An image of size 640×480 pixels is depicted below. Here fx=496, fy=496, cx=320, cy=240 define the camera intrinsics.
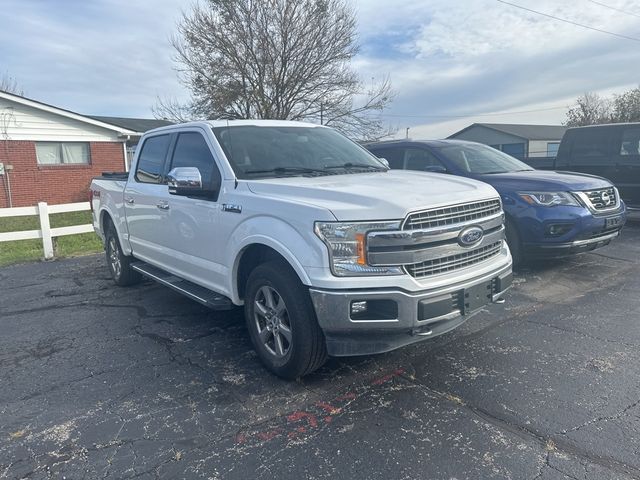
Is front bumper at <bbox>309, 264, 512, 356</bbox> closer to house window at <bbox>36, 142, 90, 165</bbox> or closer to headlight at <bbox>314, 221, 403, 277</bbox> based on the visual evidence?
headlight at <bbox>314, 221, 403, 277</bbox>

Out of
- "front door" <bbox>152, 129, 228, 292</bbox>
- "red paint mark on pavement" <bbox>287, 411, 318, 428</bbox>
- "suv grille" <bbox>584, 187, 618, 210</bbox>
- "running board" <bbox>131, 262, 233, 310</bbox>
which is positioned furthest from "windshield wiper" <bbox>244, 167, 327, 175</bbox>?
"suv grille" <bbox>584, 187, 618, 210</bbox>

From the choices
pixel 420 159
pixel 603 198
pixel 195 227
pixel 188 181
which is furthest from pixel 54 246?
pixel 603 198

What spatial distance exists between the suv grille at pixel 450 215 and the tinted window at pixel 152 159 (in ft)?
10.5

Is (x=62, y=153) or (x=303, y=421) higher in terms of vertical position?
(x=62, y=153)

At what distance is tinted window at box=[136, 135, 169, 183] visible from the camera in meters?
5.46

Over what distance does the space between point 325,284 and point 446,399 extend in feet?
3.83

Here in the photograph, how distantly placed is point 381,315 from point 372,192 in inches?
33.6

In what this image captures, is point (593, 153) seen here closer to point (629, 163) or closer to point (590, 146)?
point (590, 146)

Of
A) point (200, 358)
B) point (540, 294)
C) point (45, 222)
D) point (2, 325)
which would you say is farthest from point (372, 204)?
point (45, 222)

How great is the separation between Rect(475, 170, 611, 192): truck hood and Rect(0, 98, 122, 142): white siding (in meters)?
17.7

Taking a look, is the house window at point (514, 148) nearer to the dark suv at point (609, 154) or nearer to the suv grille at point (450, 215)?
the dark suv at point (609, 154)

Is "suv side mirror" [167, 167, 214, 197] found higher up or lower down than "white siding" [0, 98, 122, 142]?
lower down

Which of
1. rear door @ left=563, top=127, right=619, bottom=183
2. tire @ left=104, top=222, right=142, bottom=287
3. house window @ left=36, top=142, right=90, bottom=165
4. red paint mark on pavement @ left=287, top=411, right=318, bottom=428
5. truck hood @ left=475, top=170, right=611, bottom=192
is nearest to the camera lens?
red paint mark on pavement @ left=287, top=411, right=318, bottom=428

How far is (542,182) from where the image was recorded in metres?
6.32
